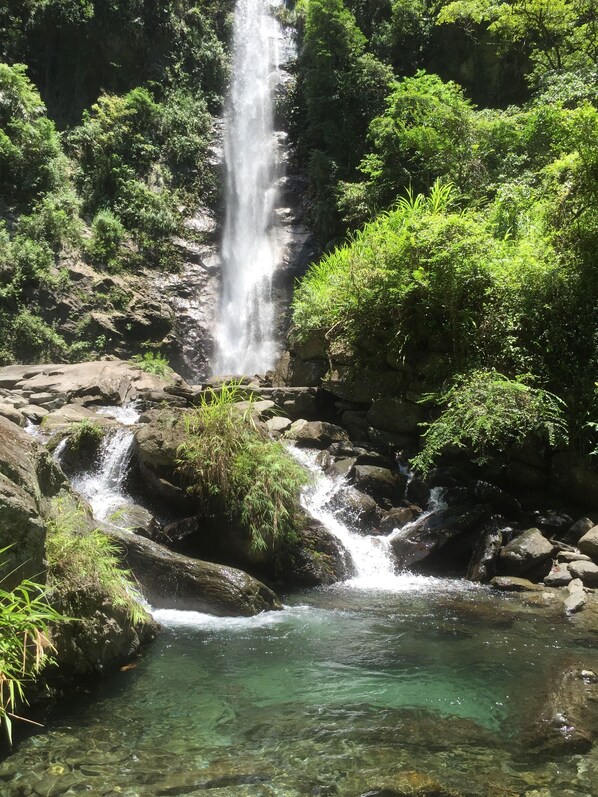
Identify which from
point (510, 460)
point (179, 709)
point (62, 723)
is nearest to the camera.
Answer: point (62, 723)

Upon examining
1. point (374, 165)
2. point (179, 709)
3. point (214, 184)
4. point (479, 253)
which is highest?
point (214, 184)

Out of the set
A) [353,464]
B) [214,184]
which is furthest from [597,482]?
[214,184]

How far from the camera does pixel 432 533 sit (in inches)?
304

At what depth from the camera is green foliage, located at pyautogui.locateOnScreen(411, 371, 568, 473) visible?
7.53 m

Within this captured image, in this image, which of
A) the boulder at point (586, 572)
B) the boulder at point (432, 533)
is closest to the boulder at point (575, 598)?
the boulder at point (586, 572)

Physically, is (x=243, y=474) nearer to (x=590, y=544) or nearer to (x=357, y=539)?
(x=357, y=539)

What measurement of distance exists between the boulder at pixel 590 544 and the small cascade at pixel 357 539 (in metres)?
1.84

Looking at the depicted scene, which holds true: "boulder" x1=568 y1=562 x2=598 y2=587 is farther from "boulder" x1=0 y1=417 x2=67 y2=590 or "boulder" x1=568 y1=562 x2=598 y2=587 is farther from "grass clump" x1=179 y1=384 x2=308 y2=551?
"boulder" x1=0 y1=417 x2=67 y2=590

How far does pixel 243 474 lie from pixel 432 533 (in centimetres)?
259

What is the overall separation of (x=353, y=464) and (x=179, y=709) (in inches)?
208

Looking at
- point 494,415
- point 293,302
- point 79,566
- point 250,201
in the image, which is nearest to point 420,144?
point 293,302

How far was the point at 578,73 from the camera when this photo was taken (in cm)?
1222

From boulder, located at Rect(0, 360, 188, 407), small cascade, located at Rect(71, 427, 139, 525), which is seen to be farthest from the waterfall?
boulder, located at Rect(0, 360, 188, 407)

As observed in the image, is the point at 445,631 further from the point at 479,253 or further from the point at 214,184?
the point at 214,184
